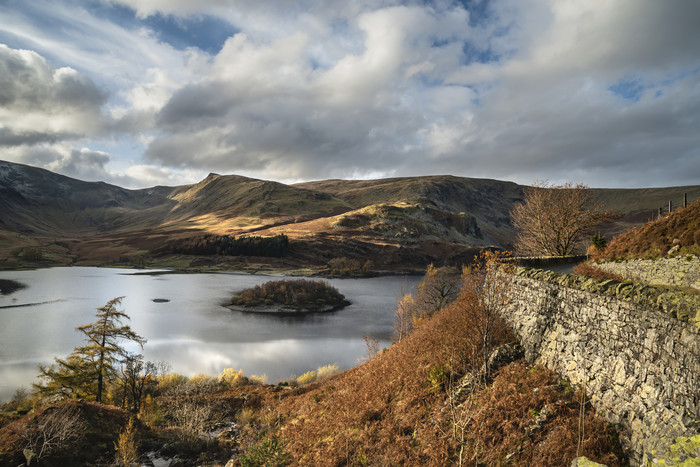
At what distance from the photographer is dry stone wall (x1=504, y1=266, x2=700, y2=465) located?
6348 millimetres

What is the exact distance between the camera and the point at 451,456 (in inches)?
382

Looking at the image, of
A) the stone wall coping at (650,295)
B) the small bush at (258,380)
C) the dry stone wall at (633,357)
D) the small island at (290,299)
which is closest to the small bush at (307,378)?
the small bush at (258,380)

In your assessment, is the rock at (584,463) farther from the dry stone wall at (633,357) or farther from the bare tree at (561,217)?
the bare tree at (561,217)

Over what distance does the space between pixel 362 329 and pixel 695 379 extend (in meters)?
58.4

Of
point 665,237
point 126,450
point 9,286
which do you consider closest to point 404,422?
point 126,450

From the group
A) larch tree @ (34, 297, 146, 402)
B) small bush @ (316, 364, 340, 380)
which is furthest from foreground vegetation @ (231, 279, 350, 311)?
larch tree @ (34, 297, 146, 402)

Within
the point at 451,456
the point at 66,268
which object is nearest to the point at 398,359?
the point at 451,456

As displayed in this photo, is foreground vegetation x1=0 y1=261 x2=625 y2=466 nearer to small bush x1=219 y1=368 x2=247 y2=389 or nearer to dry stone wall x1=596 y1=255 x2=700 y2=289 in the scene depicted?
dry stone wall x1=596 y1=255 x2=700 y2=289

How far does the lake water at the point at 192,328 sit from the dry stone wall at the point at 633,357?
36.3 metres

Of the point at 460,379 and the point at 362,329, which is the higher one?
the point at 460,379

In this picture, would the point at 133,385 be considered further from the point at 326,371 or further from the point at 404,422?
the point at 404,422

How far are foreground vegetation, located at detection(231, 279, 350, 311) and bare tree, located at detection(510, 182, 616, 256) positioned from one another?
2040 inches

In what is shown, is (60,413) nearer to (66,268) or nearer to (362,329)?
(362,329)

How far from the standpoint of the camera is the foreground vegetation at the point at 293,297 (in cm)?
8144
